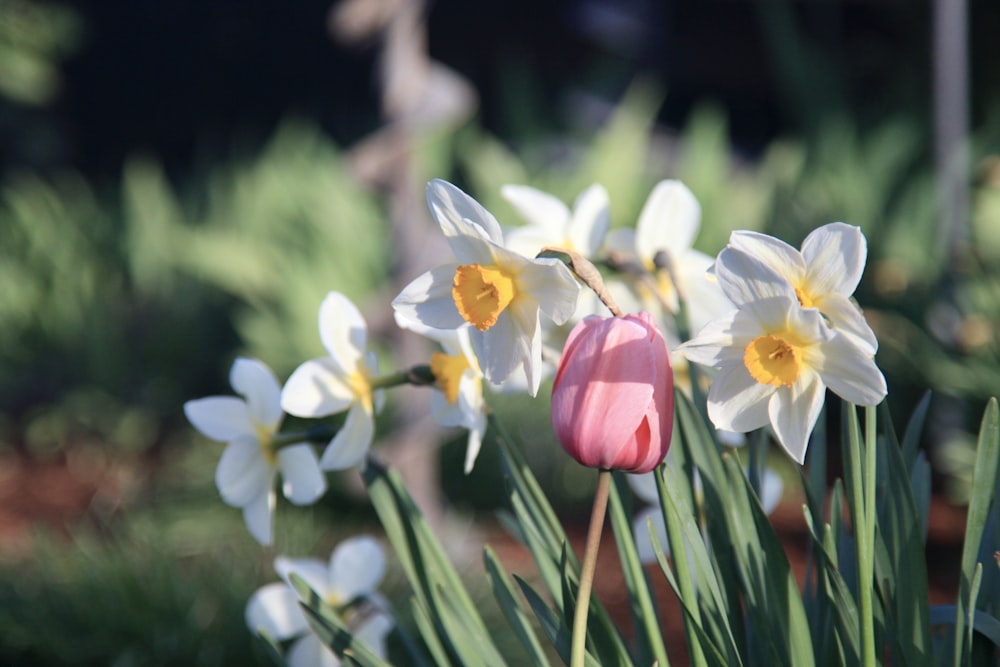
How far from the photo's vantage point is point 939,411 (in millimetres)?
2656

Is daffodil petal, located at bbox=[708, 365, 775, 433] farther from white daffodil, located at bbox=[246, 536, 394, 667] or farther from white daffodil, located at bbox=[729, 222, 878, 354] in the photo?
white daffodil, located at bbox=[246, 536, 394, 667]

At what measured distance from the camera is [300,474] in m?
0.75

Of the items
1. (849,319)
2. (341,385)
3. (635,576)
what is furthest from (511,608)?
(849,319)

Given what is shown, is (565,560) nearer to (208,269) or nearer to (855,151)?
(208,269)

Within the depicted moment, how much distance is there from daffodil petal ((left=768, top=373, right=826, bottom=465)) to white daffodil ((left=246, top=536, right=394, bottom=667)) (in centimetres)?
41

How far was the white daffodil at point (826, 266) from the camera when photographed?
0.55m

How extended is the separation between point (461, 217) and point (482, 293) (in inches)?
1.8

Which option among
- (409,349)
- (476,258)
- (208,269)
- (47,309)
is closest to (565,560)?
(476,258)

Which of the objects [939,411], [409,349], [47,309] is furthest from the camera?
[47,309]

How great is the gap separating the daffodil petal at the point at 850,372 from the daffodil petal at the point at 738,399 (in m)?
0.04

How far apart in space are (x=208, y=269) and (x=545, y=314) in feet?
7.55

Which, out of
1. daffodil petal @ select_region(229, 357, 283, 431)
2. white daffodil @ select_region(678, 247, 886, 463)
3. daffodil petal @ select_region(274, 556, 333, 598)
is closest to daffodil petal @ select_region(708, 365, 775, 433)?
white daffodil @ select_region(678, 247, 886, 463)

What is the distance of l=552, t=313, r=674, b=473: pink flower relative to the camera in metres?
0.56

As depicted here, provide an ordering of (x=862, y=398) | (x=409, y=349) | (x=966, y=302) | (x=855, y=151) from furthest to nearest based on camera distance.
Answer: (x=855, y=151), (x=966, y=302), (x=409, y=349), (x=862, y=398)
